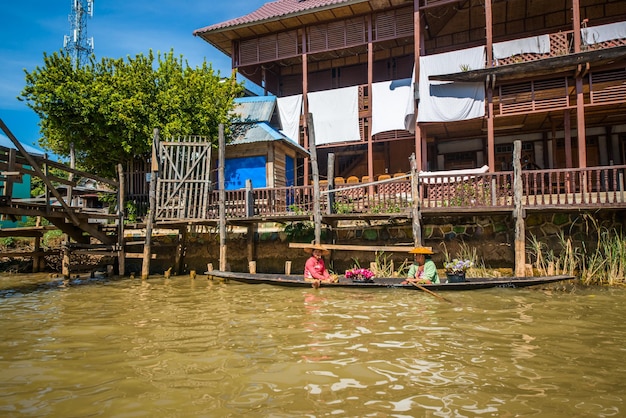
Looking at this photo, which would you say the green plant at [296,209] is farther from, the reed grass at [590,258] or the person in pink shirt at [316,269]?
the reed grass at [590,258]

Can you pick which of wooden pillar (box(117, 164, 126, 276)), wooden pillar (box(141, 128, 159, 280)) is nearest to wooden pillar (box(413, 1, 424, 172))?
wooden pillar (box(141, 128, 159, 280))

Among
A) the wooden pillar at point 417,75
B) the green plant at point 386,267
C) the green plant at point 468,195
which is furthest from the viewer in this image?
the wooden pillar at point 417,75

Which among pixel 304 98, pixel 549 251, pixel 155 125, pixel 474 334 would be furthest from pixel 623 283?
pixel 155 125

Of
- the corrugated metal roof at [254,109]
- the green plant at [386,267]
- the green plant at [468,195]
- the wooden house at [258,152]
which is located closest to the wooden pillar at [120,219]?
the wooden house at [258,152]

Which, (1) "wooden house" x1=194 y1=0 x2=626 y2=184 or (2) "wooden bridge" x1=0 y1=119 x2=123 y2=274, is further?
(1) "wooden house" x1=194 y1=0 x2=626 y2=184

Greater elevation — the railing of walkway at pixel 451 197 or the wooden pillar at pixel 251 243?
the railing of walkway at pixel 451 197

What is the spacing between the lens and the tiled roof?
58.5 ft

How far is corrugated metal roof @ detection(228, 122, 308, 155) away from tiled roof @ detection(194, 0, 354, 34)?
465 centimetres

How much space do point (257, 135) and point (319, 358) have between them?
13.0m

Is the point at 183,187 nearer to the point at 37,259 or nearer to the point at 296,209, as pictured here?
the point at 296,209

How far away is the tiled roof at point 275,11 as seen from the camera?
17834mm

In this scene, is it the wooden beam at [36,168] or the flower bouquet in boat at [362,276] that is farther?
the flower bouquet in boat at [362,276]

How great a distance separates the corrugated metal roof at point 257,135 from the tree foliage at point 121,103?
0.89 meters

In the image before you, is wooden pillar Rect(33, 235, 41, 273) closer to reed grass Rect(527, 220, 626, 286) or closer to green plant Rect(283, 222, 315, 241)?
green plant Rect(283, 222, 315, 241)
